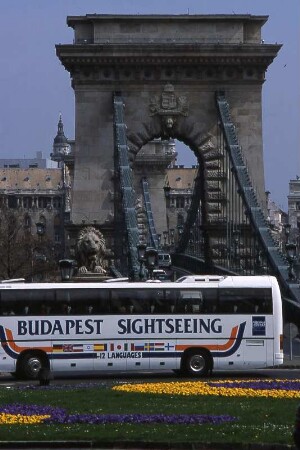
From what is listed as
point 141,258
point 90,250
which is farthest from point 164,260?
point 141,258

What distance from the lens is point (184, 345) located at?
45000 millimetres

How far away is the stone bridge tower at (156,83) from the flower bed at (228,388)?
43394 mm

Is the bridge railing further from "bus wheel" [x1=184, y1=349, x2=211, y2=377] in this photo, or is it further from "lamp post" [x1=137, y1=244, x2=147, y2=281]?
"bus wheel" [x1=184, y1=349, x2=211, y2=377]

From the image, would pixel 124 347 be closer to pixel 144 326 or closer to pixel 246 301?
pixel 144 326

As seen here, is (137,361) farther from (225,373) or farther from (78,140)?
(78,140)

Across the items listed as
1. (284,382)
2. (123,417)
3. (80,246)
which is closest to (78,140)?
(80,246)

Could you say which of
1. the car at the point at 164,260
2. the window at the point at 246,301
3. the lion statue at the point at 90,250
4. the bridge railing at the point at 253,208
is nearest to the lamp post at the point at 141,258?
the lion statue at the point at 90,250

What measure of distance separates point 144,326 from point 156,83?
37.9m

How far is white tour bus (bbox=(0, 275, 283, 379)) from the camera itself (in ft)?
147

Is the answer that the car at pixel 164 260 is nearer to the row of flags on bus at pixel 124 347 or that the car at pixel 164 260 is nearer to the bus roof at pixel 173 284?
the bus roof at pixel 173 284

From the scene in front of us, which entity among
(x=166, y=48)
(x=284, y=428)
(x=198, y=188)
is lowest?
(x=284, y=428)

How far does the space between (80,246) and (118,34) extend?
1804 cm

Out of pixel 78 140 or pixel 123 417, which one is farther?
pixel 78 140

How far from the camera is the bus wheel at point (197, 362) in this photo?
44.8 metres
